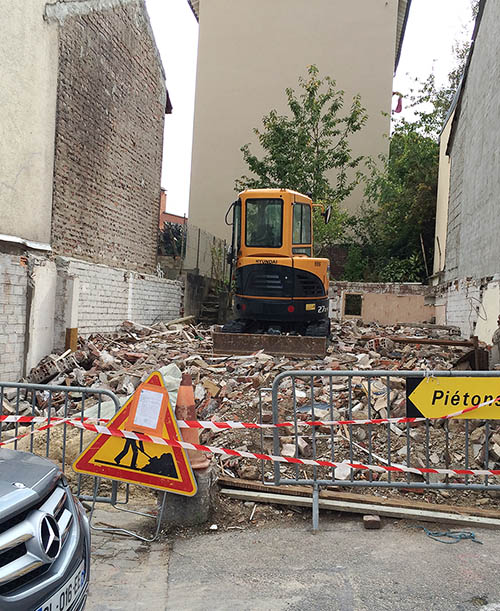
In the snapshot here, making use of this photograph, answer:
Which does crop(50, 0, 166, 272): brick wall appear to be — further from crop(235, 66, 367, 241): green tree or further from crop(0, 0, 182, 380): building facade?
crop(235, 66, 367, 241): green tree

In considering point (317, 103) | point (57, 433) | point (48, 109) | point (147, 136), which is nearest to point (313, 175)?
point (317, 103)

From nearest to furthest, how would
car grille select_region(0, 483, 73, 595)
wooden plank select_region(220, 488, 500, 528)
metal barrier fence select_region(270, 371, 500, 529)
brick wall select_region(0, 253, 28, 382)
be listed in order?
car grille select_region(0, 483, 73, 595), wooden plank select_region(220, 488, 500, 528), metal barrier fence select_region(270, 371, 500, 529), brick wall select_region(0, 253, 28, 382)

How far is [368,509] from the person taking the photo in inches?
180

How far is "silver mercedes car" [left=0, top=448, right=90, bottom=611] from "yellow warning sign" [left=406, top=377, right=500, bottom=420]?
9.32 ft

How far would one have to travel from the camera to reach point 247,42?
26234mm

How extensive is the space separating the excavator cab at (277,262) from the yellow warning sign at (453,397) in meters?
6.86

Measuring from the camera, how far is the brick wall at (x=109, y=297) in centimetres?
1088

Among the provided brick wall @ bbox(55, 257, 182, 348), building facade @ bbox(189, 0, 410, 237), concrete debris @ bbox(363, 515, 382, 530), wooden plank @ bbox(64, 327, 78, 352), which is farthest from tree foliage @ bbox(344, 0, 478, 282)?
concrete debris @ bbox(363, 515, 382, 530)

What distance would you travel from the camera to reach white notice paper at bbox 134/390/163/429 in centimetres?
430

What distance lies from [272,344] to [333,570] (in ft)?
23.2

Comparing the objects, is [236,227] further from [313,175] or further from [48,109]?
[313,175]

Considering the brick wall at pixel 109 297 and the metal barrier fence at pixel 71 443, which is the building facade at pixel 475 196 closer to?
the metal barrier fence at pixel 71 443

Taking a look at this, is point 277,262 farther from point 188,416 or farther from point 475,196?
point 188,416

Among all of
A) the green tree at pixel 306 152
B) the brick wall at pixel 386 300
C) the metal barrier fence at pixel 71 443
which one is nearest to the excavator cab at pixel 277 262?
the metal barrier fence at pixel 71 443
